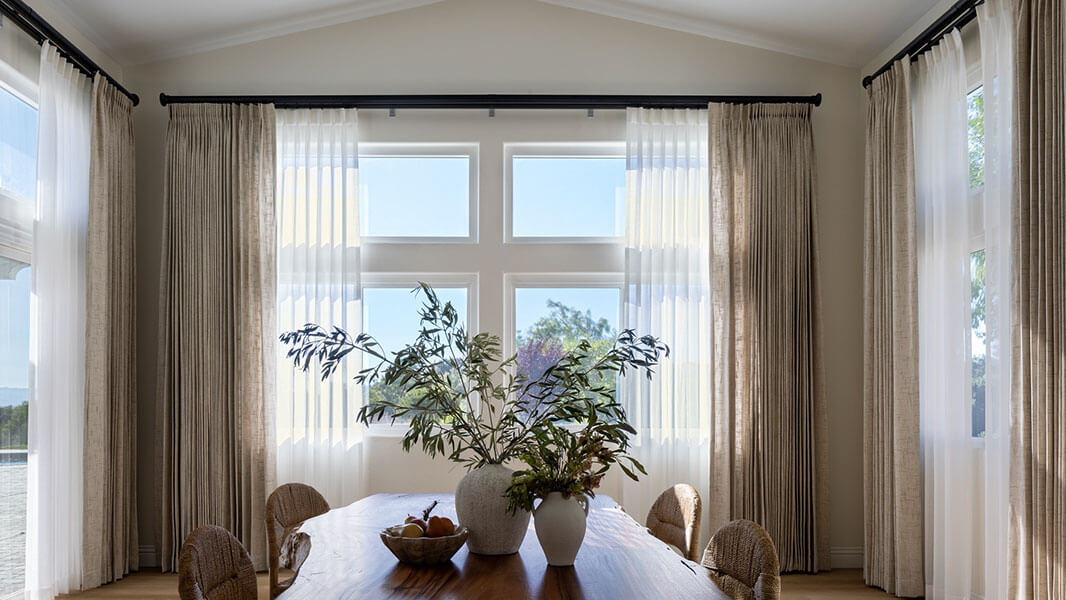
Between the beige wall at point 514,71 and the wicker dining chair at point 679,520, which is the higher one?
the beige wall at point 514,71

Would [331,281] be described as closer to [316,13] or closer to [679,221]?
[316,13]

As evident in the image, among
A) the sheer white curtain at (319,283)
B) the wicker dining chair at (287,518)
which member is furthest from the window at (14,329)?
the wicker dining chair at (287,518)

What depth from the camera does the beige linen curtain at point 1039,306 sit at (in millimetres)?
3174

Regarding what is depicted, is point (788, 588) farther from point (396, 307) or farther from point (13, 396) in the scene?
point (13, 396)

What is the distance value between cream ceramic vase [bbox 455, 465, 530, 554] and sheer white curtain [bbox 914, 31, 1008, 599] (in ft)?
7.81

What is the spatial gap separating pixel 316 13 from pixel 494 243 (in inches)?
68.8

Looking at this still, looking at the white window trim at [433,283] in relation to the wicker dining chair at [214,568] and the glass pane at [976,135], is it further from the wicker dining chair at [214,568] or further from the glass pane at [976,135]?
the wicker dining chair at [214,568]

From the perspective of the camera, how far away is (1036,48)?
3340 mm

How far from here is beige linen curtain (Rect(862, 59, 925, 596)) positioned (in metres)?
4.38

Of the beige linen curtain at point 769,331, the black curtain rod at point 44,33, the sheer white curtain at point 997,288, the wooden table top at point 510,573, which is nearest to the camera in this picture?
the wooden table top at point 510,573

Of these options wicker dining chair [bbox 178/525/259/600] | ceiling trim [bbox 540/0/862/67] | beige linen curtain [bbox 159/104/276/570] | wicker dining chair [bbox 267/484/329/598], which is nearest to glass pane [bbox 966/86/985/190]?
ceiling trim [bbox 540/0/862/67]

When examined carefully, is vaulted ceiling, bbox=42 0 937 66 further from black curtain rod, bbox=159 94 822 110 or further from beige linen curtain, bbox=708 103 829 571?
beige linen curtain, bbox=708 103 829 571

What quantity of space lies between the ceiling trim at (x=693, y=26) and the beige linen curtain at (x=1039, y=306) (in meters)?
1.80

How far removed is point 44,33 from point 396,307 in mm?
2310
